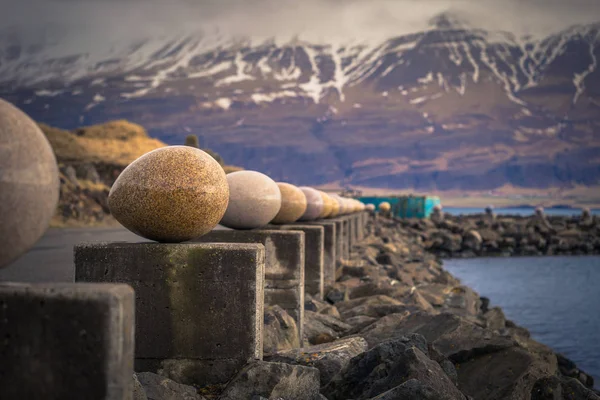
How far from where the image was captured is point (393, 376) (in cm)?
486

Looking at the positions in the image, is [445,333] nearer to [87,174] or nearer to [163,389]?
[163,389]

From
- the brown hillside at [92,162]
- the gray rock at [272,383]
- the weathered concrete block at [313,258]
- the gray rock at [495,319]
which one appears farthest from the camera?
the brown hillside at [92,162]

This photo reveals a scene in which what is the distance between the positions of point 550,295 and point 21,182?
2436cm

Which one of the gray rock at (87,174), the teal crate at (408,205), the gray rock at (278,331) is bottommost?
the teal crate at (408,205)

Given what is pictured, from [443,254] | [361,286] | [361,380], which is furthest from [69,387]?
[443,254]

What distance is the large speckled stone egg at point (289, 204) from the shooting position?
33.3 feet

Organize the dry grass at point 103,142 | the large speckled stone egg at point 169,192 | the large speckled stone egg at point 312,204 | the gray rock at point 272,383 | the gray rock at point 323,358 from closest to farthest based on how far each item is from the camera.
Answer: the gray rock at point 272,383 < the large speckled stone egg at point 169,192 < the gray rock at point 323,358 < the large speckled stone egg at point 312,204 < the dry grass at point 103,142

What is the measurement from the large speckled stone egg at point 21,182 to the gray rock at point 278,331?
3.62m

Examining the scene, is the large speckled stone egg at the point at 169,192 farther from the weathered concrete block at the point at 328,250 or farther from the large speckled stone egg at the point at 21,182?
the weathered concrete block at the point at 328,250

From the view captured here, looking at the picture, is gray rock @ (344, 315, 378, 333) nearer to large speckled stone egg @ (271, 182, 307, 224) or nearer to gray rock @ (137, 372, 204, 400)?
large speckled stone egg @ (271, 182, 307, 224)

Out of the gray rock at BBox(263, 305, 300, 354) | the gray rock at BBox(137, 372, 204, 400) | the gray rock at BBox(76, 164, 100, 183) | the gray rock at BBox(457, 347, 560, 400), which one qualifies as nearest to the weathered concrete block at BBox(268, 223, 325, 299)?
the gray rock at BBox(263, 305, 300, 354)

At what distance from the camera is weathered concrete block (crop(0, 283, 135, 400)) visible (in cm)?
290

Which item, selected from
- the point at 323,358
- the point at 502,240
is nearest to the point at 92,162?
the point at 502,240

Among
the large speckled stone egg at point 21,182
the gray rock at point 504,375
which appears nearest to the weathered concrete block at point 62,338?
the large speckled stone egg at point 21,182
